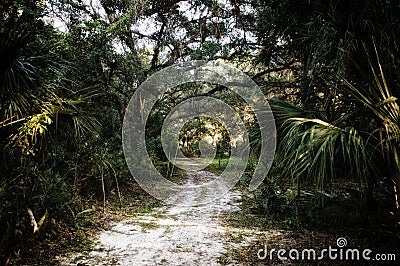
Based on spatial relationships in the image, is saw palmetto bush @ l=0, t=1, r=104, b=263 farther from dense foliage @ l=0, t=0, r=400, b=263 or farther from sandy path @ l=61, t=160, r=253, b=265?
sandy path @ l=61, t=160, r=253, b=265

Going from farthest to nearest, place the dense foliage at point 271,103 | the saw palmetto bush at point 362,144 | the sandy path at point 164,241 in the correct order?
the sandy path at point 164,241, the dense foliage at point 271,103, the saw palmetto bush at point 362,144

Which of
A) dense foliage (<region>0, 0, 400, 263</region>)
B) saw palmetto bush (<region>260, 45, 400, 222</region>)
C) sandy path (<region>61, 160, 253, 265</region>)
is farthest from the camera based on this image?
sandy path (<region>61, 160, 253, 265</region>)

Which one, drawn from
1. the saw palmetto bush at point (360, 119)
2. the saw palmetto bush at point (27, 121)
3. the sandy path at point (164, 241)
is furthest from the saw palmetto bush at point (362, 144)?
the saw palmetto bush at point (27, 121)

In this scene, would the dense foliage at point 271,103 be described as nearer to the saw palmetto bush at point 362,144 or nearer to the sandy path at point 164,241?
the saw palmetto bush at point 362,144

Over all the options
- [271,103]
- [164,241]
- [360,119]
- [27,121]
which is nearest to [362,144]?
[360,119]

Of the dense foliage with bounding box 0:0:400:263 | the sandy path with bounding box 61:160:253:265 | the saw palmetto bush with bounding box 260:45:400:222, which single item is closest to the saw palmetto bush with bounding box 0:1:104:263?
the dense foliage with bounding box 0:0:400:263

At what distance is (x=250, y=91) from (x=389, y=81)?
5.18 metres

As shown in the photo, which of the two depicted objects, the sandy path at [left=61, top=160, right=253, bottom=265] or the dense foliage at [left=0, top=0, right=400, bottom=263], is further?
the sandy path at [left=61, top=160, right=253, bottom=265]

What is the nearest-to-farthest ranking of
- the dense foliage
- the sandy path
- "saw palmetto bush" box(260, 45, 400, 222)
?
"saw palmetto bush" box(260, 45, 400, 222) → the dense foliage → the sandy path

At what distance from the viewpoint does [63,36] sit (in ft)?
14.6

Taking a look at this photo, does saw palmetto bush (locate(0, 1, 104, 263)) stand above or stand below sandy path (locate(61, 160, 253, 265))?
above

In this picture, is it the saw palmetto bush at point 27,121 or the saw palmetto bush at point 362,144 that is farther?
the saw palmetto bush at point 27,121

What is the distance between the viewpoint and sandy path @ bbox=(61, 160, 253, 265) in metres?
3.03

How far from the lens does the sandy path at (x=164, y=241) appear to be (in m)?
3.03
